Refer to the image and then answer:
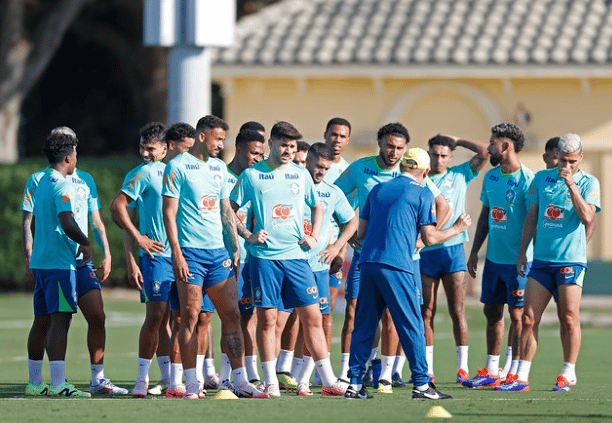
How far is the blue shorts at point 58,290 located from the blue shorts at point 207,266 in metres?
1.19

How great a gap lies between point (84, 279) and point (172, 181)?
4.76ft

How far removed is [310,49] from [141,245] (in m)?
14.0

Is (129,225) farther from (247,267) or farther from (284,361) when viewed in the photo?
(284,361)

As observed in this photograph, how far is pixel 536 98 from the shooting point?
23.0 metres

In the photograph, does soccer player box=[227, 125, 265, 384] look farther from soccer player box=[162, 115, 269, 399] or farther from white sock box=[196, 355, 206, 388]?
soccer player box=[162, 115, 269, 399]

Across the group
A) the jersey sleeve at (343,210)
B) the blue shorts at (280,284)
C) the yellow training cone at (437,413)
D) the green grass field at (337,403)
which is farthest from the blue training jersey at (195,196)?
the yellow training cone at (437,413)

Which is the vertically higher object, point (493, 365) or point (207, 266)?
point (207, 266)

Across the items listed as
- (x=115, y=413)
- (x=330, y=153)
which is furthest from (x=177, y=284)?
(x=330, y=153)

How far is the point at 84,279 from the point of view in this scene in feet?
33.9

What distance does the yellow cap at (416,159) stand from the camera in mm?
9492

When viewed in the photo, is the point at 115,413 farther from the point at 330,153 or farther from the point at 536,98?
the point at 536,98

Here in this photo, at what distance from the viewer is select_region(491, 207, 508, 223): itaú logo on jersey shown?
11133 millimetres

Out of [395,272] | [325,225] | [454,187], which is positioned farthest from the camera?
[454,187]

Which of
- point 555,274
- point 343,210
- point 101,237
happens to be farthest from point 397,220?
point 101,237
